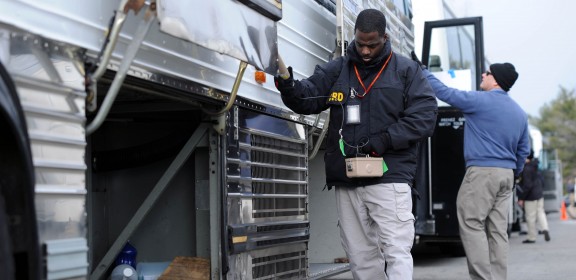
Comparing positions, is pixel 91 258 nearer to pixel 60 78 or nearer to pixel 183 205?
pixel 183 205

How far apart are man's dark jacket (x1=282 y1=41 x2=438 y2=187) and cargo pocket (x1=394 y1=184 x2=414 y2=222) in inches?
1.7

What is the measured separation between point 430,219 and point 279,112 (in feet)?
13.7

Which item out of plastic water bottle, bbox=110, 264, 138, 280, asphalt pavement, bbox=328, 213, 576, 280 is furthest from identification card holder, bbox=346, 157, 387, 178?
asphalt pavement, bbox=328, 213, 576, 280

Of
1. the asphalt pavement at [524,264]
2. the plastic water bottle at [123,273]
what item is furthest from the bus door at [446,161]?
the plastic water bottle at [123,273]

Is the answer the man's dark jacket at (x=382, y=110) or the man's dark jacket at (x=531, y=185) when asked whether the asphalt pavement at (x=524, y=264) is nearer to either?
the man's dark jacket at (x=531, y=185)

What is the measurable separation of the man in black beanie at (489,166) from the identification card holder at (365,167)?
1.73 m

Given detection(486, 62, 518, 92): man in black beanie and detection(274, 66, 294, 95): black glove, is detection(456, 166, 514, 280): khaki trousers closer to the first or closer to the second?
detection(486, 62, 518, 92): man in black beanie

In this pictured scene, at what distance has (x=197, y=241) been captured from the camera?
14.5 ft

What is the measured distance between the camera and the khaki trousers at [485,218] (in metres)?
5.61

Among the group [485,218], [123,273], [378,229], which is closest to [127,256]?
[123,273]

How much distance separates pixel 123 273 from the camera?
4301 millimetres

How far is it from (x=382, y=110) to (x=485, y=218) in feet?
6.18

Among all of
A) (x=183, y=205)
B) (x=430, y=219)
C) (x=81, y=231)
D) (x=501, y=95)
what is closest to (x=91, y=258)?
(x=183, y=205)

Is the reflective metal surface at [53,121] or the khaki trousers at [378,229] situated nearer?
the reflective metal surface at [53,121]
